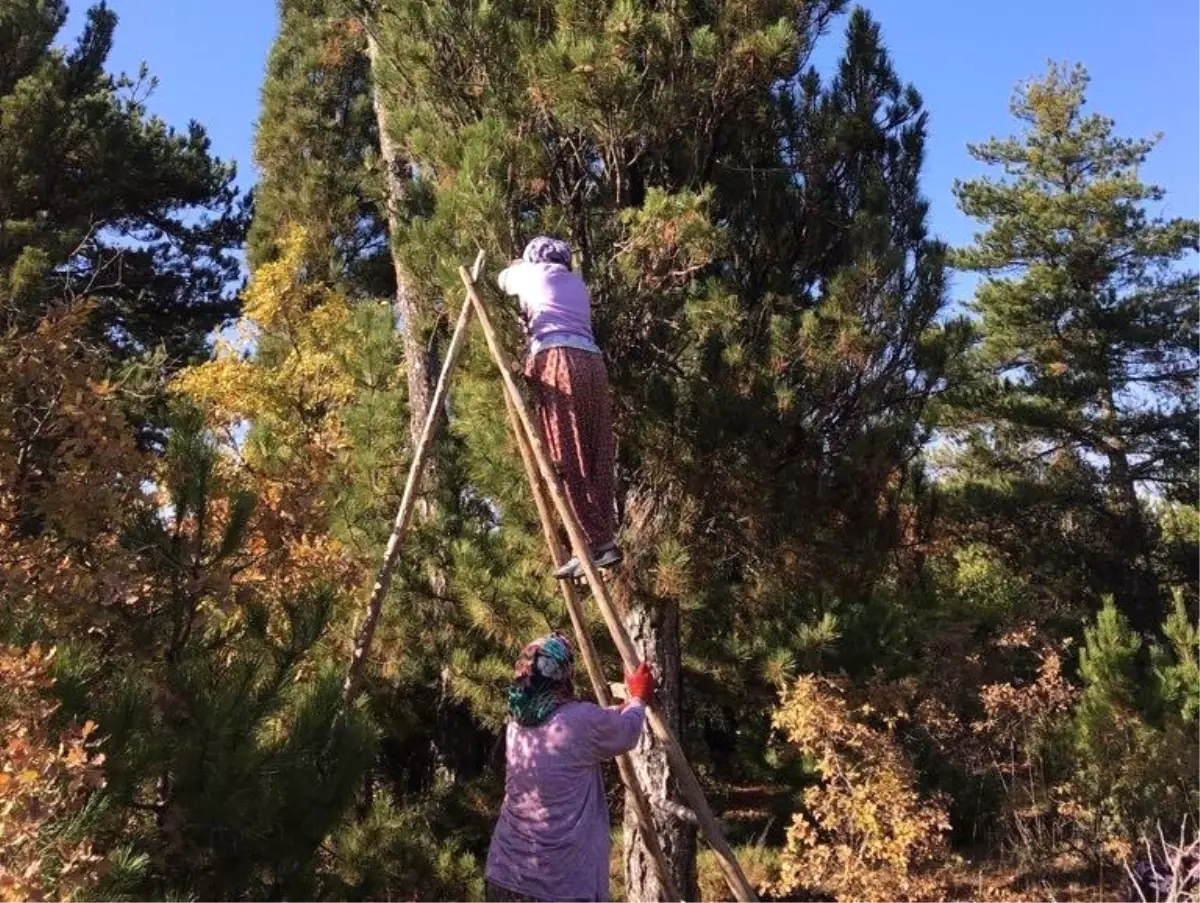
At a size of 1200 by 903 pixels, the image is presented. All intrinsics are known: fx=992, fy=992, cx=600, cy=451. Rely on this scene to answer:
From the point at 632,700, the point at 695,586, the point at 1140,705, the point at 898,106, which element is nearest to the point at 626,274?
the point at 695,586

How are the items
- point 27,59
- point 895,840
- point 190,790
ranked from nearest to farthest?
1. point 190,790
2. point 895,840
3. point 27,59

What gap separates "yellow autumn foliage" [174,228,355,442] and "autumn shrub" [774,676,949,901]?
5.28m

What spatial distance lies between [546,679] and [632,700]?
333mm

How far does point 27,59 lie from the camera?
520 inches

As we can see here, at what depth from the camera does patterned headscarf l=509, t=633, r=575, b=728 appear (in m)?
3.37

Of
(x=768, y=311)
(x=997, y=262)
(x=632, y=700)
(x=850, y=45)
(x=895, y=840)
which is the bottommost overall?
(x=895, y=840)

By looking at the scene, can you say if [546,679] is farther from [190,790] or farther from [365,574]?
[365,574]

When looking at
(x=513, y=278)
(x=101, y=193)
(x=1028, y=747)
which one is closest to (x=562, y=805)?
(x=513, y=278)

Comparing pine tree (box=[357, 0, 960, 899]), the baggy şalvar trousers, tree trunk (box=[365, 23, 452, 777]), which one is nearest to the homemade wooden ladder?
the baggy şalvar trousers

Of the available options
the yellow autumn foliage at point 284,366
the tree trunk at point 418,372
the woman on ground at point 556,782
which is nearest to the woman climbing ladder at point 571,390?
the woman on ground at point 556,782

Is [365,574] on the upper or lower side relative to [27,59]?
lower

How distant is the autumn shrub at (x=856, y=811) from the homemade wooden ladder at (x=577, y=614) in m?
2.34

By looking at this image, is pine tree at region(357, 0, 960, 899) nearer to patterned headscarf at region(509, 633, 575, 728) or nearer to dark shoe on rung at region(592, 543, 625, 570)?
dark shoe on rung at region(592, 543, 625, 570)

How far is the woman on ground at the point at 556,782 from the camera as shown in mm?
3338
